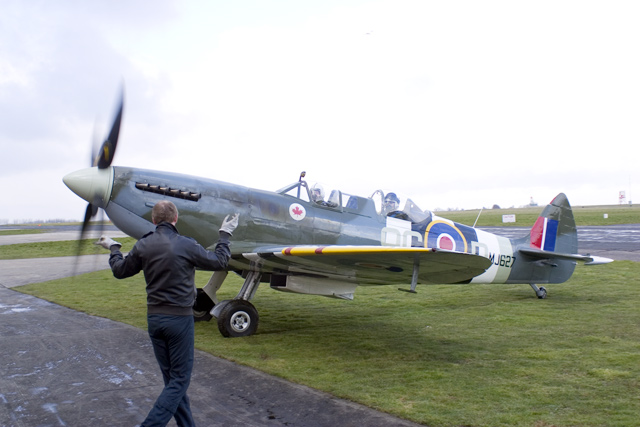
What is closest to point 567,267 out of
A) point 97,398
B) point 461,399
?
point 461,399

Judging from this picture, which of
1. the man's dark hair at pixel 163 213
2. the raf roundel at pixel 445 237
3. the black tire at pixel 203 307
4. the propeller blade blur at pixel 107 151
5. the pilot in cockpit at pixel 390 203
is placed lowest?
the black tire at pixel 203 307

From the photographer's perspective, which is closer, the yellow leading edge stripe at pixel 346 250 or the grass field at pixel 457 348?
the grass field at pixel 457 348

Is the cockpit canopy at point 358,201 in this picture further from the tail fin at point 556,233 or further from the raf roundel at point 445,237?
the tail fin at point 556,233

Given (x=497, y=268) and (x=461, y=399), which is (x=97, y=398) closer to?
(x=461, y=399)

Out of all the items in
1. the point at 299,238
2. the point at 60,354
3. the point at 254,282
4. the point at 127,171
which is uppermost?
the point at 127,171

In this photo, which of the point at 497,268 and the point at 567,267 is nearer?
the point at 497,268

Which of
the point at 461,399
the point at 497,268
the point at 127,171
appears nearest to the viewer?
the point at 461,399

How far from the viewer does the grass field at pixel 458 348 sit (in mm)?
4270

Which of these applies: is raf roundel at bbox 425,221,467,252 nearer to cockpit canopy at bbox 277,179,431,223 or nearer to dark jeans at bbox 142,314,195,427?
cockpit canopy at bbox 277,179,431,223

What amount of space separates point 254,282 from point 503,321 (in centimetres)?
395

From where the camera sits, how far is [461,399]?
4.41 metres

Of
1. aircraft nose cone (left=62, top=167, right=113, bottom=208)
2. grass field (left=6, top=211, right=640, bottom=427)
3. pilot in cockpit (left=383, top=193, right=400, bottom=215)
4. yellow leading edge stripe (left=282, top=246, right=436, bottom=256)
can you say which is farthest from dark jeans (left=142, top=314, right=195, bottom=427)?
pilot in cockpit (left=383, top=193, right=400, bottom=215)

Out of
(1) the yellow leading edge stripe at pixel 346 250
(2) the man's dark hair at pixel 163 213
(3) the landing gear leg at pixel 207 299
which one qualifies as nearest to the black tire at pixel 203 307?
(3) the landing gear leg at pixel 207 299

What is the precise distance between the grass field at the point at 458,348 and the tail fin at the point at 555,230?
1.01 m
